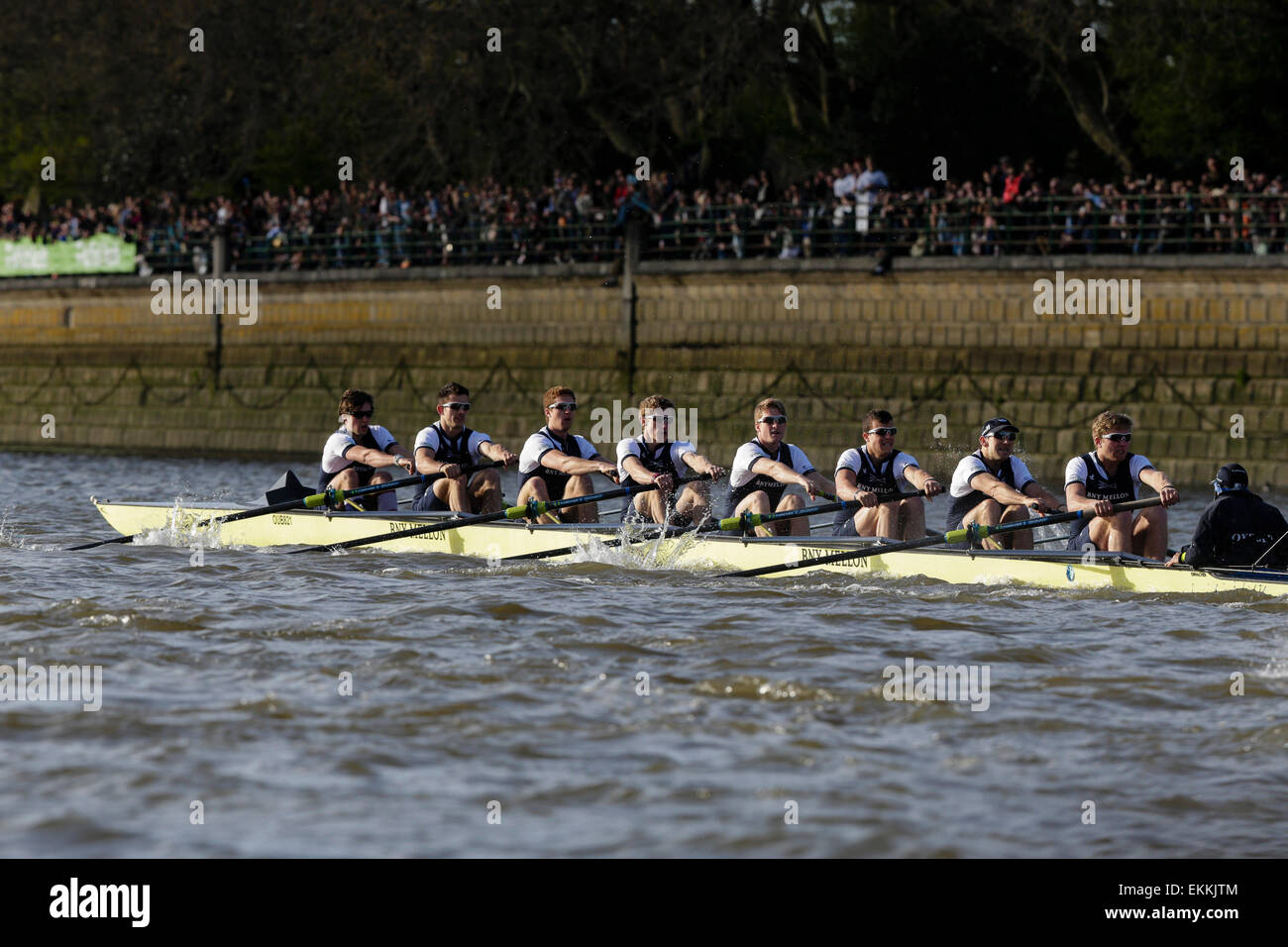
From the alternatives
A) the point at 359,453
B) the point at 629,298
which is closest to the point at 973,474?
the point at 359,453

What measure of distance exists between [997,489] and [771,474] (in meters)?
1.92

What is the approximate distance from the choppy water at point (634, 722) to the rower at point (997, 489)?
781mm

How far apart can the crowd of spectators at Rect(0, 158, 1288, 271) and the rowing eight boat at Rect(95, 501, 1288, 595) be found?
13.7 m

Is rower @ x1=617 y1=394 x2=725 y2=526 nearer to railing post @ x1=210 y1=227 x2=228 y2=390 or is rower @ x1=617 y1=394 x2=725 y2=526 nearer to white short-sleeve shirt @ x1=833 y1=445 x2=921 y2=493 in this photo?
white short-sleeve shirt @ x1=833 y1=445 x2=921 y2=493

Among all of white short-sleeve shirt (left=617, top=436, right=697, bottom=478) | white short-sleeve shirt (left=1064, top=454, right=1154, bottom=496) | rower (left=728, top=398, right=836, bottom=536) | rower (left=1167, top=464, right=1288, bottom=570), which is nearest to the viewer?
rower (left=1167, top=464, right=1288, bottom=570)

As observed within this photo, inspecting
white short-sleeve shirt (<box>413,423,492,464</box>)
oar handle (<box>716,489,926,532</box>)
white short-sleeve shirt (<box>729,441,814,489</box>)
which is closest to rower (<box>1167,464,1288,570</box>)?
oar handle (<box>716,489,926,532</box>)

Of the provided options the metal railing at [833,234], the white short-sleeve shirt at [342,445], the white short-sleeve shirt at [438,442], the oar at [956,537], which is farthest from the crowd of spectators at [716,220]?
the oar at [956,537]

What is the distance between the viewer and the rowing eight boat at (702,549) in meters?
13.4

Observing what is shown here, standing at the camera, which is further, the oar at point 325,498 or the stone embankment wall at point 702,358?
the stone embankment wall at point 702,358

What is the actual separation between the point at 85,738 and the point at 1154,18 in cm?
2711

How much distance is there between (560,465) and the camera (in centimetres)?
1611

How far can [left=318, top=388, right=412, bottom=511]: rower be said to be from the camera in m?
16.9

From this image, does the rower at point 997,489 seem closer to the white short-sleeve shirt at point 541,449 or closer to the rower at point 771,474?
the rower at point 771,474
